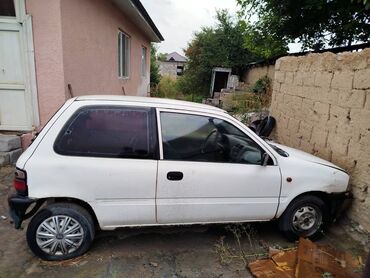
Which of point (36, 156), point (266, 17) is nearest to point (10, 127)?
point (36, 156)

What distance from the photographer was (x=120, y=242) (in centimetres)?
344

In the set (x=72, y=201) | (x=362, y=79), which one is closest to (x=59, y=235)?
(x=72, y=201)

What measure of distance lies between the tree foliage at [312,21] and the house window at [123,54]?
19.4 ft

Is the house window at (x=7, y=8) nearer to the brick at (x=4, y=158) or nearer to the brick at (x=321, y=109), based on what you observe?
the brick at (x=4, y=158)

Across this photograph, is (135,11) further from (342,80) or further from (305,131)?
(342,80)

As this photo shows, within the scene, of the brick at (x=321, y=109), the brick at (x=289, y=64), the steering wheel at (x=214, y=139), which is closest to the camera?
the steering wheel at (x=214, y=139)

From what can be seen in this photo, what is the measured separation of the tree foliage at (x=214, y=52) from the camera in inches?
784

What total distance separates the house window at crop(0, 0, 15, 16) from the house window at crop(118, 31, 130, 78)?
4581 mm

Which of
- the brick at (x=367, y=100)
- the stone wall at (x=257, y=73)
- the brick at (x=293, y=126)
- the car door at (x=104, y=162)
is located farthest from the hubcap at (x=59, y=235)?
the stone wall at (x=257, y=73)

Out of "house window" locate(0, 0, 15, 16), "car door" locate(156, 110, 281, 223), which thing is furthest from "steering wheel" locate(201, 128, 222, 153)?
"house window" locate(0, 0, 15, 16)

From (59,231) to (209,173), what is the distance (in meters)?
1.67

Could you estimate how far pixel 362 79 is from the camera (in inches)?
151

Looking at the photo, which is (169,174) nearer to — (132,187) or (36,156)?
Answer: (132,187)

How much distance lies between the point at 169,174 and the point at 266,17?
38.4 ft
